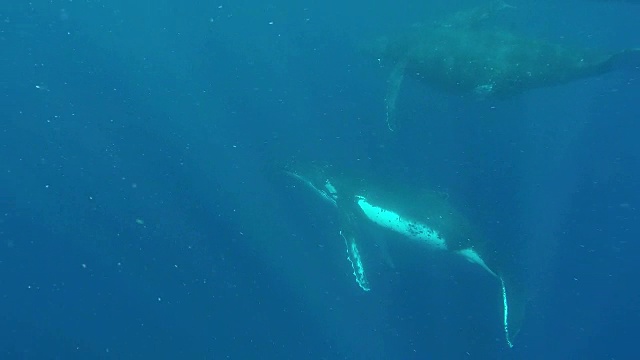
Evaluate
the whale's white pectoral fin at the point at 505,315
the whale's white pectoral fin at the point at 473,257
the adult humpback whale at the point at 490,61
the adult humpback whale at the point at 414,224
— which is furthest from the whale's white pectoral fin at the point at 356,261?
the adult humpback whale at the point at 490,61

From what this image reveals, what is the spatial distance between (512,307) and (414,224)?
282 centimetres

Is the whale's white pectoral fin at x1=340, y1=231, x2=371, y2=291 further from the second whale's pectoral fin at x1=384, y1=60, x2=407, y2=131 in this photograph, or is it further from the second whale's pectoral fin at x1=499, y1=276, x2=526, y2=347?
the second whale's pectoral fin at x1=384, y1=60, x2=407, y2=131

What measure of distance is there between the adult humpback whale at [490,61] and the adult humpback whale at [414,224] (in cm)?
239

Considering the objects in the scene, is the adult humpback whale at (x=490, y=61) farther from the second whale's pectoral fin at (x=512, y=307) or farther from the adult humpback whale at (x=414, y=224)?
the second whale's pectoral fin at (x=512, y=307)

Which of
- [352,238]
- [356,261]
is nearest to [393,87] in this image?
[352,238]

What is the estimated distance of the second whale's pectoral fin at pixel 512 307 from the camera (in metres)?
10.9

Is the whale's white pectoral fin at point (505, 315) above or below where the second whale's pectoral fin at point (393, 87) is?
below

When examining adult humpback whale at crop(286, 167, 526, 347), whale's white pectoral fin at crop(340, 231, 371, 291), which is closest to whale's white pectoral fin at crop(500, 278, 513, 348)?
adult humpback whale at crop(286, 167, 526, 347)

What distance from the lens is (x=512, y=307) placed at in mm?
10984

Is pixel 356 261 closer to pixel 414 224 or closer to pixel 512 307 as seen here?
pixel 414 224

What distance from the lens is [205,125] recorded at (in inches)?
651

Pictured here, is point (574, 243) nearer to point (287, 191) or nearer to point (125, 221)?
point (287, 191)

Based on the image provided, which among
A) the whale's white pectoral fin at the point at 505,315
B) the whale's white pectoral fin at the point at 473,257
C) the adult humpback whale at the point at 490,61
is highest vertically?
the adult humpback whale at the point at 490,61

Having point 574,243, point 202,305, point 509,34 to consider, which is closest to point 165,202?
point 202,305
